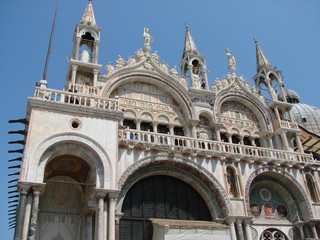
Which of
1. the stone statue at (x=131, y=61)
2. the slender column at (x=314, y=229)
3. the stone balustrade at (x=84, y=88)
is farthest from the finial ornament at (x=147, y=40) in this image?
the slender column at (x=314, y=229)

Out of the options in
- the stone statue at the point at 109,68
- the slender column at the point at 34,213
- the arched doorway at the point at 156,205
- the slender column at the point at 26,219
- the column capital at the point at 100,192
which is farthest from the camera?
the stone statue at the point at 109,68

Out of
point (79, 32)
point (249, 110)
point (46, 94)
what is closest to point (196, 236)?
point (46, 94)

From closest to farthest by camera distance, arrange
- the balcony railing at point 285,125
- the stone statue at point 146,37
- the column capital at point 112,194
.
A: the column capital at point 112,194, the stone statue at point 146,37, the balcony railing at point 285,125

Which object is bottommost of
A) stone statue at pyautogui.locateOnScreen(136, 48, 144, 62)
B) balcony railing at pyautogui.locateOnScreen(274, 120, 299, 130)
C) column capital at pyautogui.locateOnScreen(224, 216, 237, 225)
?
column capital at pyautogui.locateOnScreen(224, 216, 237, 225)

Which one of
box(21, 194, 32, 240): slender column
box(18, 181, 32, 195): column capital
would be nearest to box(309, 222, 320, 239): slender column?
box(21, 194, 32, 240): slender column

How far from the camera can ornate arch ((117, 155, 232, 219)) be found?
16609 mm

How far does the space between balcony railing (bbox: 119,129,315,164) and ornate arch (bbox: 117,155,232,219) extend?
619mm

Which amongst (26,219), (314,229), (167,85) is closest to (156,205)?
(26,219)

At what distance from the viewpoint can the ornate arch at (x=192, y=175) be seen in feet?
54.5

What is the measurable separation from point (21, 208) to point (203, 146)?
10.4 meters

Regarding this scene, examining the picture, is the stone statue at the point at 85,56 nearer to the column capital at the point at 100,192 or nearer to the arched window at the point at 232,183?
the column capital at the point at 100,192

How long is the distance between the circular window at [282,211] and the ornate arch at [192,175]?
399 cm

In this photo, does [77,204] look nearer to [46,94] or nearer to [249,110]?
[46,94]

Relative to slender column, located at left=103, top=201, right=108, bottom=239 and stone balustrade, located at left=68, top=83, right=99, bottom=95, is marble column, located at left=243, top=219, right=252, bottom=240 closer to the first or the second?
slender column, located at left=103, top=201, right=108, bottom=239
